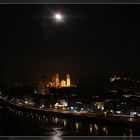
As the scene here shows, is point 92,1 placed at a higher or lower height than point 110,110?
higher

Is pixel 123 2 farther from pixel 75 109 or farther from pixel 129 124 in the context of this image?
pixel 75 109

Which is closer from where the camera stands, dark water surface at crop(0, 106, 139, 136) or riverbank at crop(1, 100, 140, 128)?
dark water surface at crop(0, 106, 139, 136)

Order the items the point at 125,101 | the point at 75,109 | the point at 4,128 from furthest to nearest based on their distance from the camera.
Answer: the point at 75,109, the point at 125,101, the point at 4,128

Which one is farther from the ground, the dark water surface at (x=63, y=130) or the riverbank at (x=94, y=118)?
the riverbank at (x=94, y=118)

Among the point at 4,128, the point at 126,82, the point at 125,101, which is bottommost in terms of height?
the point at 4,128

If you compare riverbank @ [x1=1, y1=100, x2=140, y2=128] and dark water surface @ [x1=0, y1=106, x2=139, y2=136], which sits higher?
riverbank @ [x1=1, y1=100, x2=140, y2=128]

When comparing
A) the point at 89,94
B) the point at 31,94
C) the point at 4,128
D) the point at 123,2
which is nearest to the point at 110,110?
the point at 89,94

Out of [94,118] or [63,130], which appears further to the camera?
[94,118]

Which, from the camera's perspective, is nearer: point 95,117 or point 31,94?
point 95,117

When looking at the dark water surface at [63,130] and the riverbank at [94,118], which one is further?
the riverbank at [94,118]

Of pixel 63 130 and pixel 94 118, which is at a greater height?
pixel 94 118

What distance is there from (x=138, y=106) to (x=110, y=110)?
4.58ft

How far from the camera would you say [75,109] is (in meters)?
13.6

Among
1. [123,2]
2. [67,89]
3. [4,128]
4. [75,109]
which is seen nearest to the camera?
[123,2]
